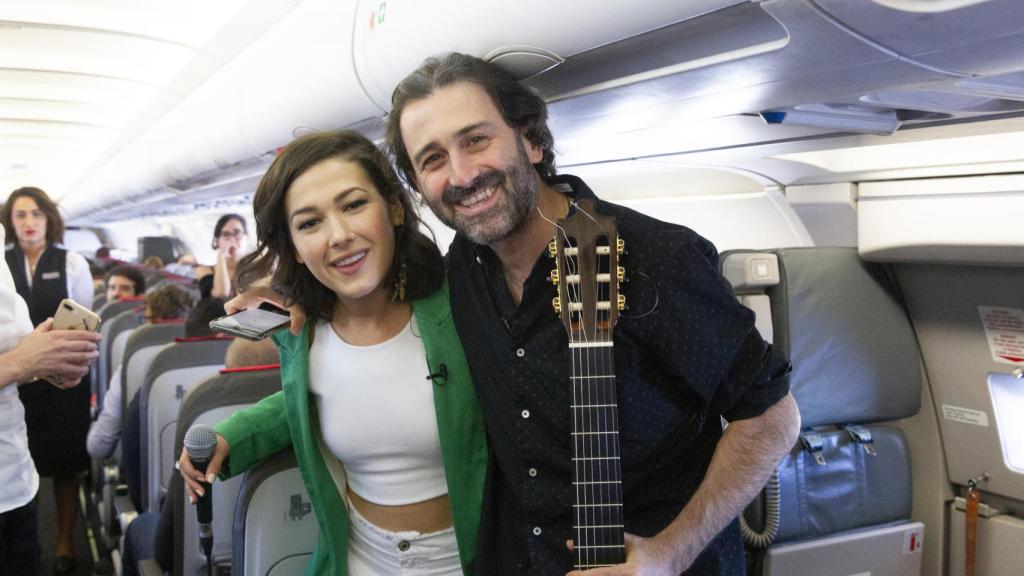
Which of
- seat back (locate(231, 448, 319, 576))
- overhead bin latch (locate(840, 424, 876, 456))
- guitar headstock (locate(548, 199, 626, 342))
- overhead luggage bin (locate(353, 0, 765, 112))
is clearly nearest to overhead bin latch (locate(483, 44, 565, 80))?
overhead luggage bin (locate(353, 0, 765, 112))

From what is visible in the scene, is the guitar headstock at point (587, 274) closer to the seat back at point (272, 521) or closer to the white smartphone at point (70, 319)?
the seat back at point (272, 521)

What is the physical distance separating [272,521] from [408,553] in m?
0.55

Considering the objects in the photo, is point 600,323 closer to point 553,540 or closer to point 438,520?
point 553,540

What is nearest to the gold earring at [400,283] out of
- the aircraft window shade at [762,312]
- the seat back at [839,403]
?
the seat back at [839,403]

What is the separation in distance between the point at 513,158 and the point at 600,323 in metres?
0.44

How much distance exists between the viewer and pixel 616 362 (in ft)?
5.41

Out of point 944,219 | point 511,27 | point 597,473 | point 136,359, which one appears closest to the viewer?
point 597,473

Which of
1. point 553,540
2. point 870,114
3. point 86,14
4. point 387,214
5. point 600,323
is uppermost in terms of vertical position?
point 86,14

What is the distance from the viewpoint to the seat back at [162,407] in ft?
10.8

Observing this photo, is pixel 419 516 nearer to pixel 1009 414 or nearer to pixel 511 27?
pixel 511 27

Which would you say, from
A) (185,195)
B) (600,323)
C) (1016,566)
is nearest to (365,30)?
(600,323)

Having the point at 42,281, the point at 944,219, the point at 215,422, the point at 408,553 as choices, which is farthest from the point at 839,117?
the point at 42,281

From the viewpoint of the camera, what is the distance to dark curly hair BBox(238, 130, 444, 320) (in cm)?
186

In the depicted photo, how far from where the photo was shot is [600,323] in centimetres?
158
